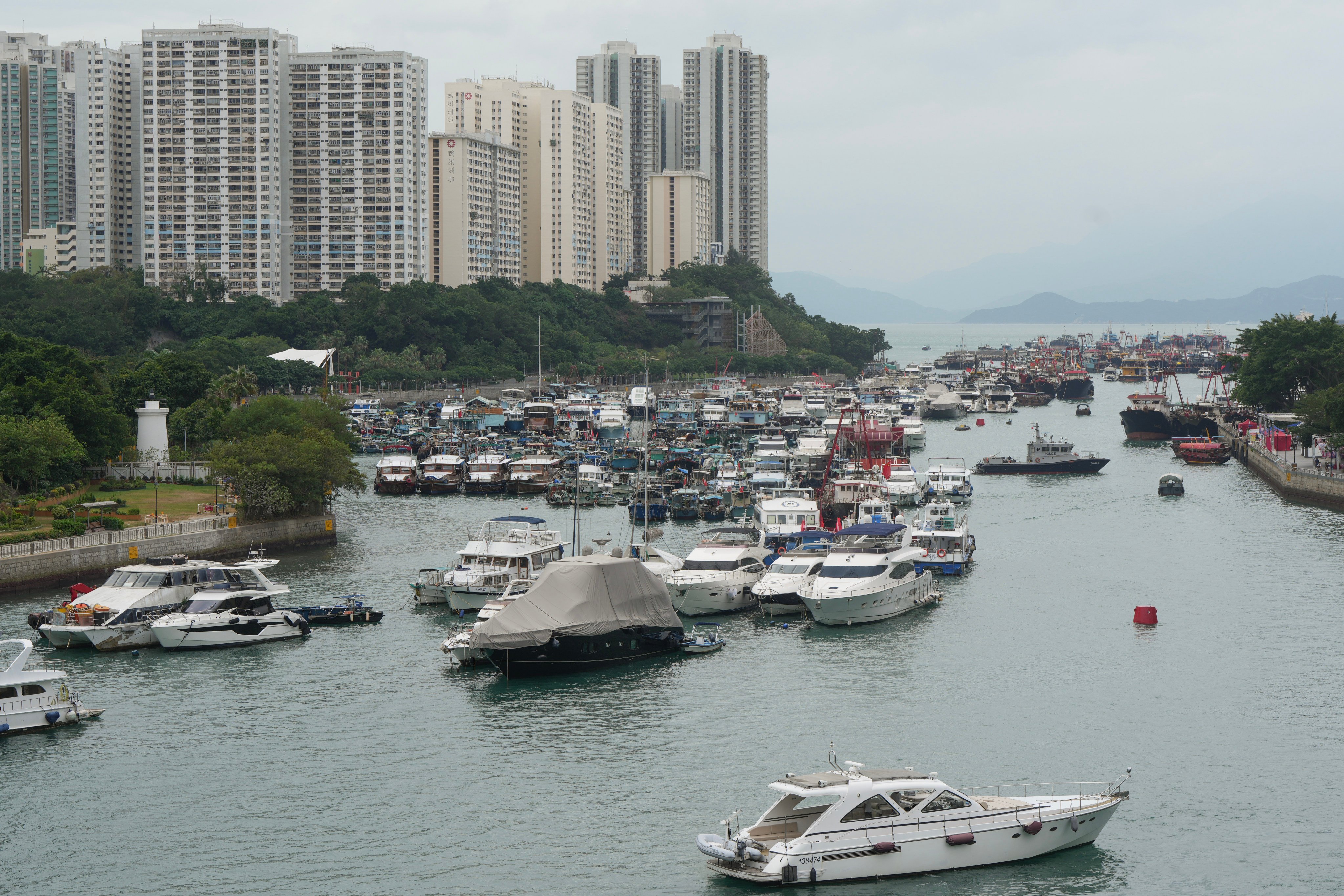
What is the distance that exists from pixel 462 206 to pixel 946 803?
553 ft

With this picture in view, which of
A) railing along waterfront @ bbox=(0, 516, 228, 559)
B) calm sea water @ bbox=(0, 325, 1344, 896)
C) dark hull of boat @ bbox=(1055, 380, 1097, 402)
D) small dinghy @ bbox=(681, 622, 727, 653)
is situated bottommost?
calm sea water @ bbox=(0, 325, 1344, 896)

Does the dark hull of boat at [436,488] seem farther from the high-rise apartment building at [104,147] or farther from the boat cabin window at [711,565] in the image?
the high-rise apartment building at [104,147]

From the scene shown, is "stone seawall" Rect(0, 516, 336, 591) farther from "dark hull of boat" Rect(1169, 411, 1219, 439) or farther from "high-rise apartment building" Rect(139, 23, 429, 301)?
"high-rise apartment building" Rect(139, 23, 429, 301)

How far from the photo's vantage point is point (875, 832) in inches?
874

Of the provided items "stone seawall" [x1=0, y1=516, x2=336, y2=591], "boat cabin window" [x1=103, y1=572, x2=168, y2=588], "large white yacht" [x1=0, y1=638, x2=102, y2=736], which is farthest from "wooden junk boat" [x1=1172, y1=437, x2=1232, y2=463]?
"large white yacht" [x1=0, y1=638, x2=102, y2=736]

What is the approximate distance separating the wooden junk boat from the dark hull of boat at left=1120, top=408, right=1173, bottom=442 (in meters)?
16.1

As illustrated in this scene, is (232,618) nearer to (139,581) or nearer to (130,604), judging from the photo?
(130,604)

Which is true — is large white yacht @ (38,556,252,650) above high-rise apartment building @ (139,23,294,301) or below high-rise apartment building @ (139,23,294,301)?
below

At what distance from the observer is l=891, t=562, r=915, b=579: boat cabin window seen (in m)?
42.7

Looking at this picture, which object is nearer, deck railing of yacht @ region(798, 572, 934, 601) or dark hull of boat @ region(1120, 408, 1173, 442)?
deck railing of yacht @ region(798, 572, 934, 601)

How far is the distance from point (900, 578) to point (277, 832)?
2275 cm

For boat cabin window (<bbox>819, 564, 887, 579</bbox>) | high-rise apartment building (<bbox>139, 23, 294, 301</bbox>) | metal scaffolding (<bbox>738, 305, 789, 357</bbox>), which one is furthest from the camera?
metal scaffolding (<bbox>738, 305, 789, 357</bbox>)

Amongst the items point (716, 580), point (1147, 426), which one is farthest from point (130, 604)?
point (1147, 426)

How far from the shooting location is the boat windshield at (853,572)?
41688 mm
